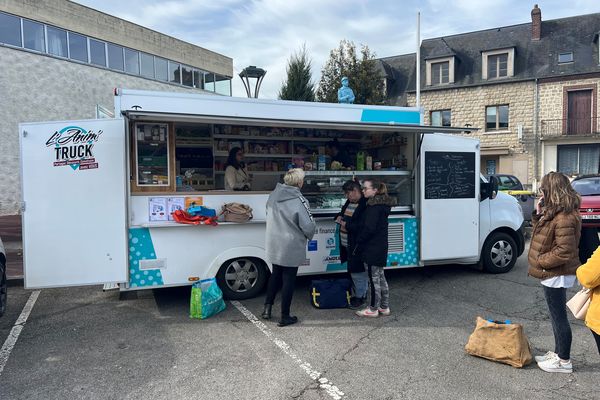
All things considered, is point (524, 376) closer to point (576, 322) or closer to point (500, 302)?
point (576, 322)

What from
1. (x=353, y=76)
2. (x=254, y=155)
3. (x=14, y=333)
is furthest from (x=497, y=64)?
(x=14, y=333)

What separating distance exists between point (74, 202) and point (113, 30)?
16.1m

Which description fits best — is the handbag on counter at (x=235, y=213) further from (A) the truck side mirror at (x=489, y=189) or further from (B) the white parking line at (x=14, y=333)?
(A) the truck side mirror at (x=489, y=189)

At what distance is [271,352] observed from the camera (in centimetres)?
432

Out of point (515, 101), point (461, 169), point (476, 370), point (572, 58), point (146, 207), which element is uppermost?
point (572, 58)

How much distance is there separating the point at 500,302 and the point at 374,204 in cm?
232

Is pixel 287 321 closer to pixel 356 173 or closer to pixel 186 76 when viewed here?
pixel 356 173

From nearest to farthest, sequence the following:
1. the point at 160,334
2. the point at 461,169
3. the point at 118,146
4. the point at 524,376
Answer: the point at 524,376 → the point at 160,334 → the point at 118,146 → the point at 461,169

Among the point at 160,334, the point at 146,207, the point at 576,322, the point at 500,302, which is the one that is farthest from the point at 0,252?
the point at 576,322

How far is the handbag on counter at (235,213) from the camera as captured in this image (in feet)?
18.8

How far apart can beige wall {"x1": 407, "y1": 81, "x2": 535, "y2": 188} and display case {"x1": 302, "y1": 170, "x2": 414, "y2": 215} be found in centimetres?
2029

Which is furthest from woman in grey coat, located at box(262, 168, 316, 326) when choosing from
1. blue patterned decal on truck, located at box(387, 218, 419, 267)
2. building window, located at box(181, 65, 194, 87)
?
building window, located at box(181, 65, 194, 87)

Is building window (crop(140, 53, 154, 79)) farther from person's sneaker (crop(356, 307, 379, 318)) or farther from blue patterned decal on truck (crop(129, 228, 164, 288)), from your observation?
person's sneaker (crop(356, 307, 379, 318))

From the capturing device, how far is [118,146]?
5164 millimetres
